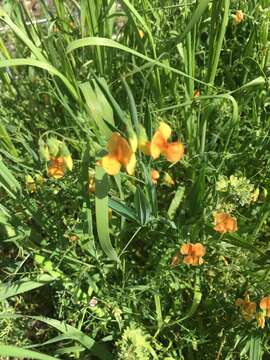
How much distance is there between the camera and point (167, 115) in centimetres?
155

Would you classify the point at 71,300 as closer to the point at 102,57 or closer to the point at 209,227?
the point at 209,227

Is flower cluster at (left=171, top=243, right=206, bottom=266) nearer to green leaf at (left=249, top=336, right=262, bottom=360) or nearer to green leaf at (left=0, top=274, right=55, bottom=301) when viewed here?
green leaf at (left=249, top=336, right=262, bottom=360)

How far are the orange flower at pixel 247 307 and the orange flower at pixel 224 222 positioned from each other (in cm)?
19

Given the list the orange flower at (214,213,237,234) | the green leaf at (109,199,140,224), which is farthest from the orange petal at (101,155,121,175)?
the orange flower at (214,213,237,234)

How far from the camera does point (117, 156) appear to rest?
90 centimetres

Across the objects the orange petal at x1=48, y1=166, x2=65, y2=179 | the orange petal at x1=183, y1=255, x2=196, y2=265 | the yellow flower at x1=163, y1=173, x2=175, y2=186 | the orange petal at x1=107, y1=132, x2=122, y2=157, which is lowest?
the orange petal at x1=183, y1=255, x2=196, y2=265

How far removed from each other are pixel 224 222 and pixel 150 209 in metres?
0.18

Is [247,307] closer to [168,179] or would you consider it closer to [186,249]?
[186,249]

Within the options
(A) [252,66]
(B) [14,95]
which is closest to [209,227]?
(A) [252,66]

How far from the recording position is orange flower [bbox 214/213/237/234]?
1.14m

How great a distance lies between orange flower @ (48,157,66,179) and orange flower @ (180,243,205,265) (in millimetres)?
360

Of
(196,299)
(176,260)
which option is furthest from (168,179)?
(196,299)

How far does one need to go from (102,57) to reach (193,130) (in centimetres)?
34

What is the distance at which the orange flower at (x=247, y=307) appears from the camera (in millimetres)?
1182
